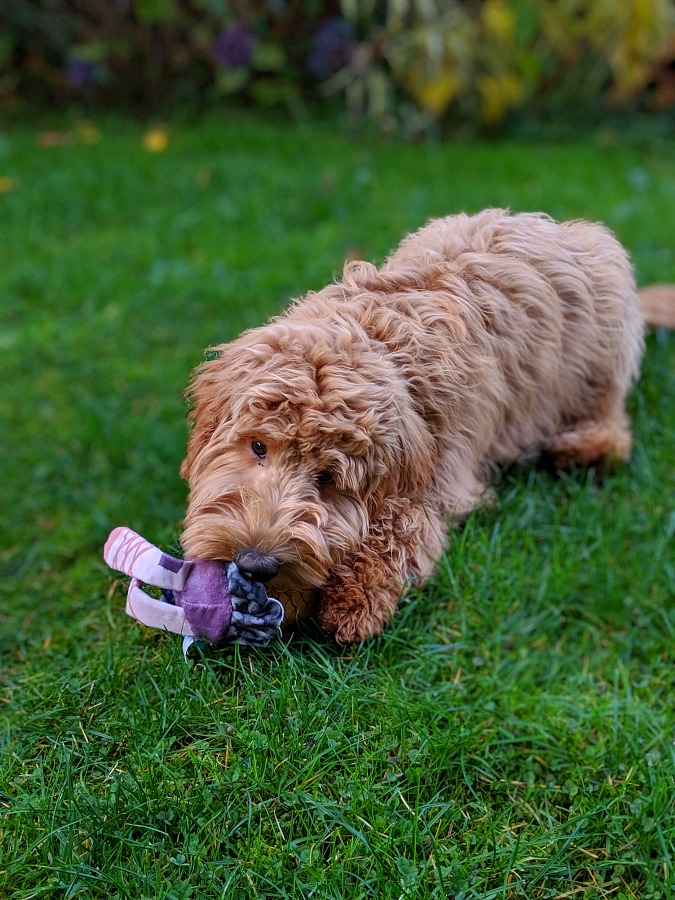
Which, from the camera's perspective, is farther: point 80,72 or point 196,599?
point 80,72

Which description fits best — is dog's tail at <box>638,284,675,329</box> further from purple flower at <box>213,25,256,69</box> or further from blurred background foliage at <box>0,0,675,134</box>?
purple flower at <box>213,25,256,69</box>

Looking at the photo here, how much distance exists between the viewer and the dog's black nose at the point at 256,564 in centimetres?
247

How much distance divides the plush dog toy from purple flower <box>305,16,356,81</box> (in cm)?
684

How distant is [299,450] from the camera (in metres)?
2.61

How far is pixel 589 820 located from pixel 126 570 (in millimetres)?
1538

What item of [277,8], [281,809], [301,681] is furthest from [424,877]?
[277,8]

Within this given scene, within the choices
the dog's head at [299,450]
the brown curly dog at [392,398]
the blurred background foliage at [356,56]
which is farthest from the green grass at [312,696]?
the blurred background foliage at [356,56]

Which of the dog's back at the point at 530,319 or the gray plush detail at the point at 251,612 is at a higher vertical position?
the dog's back at the point at 530,319

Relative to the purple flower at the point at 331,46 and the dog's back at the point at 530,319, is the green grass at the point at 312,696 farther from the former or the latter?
the purple flower at the point at 331,46

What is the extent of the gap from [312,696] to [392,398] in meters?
0.93

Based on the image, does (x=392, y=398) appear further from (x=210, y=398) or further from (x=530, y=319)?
(x=530, y=319)

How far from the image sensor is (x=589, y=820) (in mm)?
2559

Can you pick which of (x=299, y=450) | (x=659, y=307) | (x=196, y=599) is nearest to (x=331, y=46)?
(x=659, y=307)

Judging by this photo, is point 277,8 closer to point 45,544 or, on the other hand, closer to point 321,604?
point 45,544
